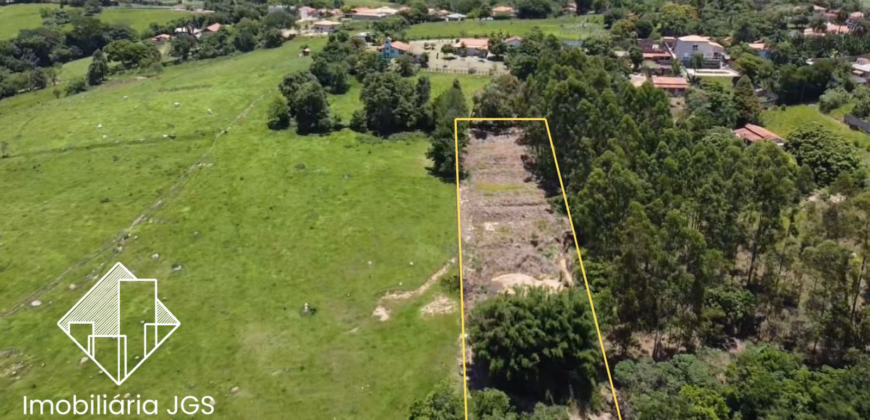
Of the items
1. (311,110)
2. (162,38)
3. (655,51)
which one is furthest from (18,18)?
(655,51)

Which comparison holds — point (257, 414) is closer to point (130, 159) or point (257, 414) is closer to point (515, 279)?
point (515, 279)

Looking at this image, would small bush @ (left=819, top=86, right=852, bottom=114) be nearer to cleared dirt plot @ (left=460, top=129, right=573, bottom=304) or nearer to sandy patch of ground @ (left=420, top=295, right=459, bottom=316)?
cleared dirt plot @ (left=460, top=129, right=573, bottom=304)

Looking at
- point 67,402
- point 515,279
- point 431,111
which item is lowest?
point 67,402

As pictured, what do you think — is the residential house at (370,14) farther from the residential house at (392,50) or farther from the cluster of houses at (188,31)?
the residential house at (392,50)

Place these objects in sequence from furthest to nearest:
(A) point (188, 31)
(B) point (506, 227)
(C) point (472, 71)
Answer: (A) point (188, 31) < (C) point (472, 71) < (B) point (506, 227)

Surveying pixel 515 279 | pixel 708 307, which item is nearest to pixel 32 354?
pixel 515 279

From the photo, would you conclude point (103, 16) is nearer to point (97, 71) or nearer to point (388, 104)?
point (97, 71)
